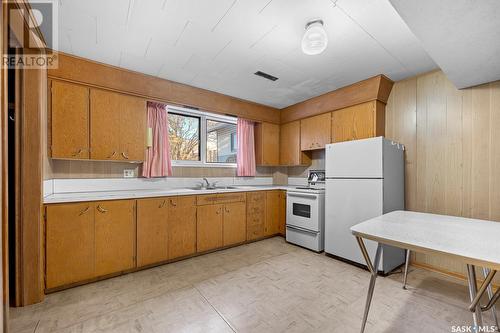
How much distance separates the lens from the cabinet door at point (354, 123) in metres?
2.92

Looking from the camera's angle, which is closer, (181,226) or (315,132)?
(181,226)

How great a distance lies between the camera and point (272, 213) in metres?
3.76

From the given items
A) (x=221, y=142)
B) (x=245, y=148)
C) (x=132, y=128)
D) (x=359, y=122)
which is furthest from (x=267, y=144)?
(x=132, y=128)

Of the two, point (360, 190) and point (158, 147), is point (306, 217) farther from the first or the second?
point (158, 147)

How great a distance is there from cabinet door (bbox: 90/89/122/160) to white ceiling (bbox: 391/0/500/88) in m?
2.78

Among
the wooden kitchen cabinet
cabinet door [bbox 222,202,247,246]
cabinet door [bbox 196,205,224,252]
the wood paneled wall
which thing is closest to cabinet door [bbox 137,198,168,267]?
cabinet door [bbox 196,205,224,252]

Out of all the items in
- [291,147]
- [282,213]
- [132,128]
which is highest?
[132,128]

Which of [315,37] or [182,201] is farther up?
[315,37]

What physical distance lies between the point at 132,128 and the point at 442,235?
120 inches

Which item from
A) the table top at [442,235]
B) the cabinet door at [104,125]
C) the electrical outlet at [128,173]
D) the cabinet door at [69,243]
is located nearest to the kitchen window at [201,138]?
the electrical outlet at [128,173]

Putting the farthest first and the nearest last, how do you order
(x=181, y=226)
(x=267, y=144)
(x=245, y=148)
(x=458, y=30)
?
(x=267, y=144) → (x=245, y=148) → (x=181, y=226) → (x=458, y=30)

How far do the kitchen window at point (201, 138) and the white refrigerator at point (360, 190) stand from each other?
1.85m

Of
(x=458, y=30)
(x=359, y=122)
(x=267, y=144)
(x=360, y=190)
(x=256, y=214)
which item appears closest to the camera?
(x=458, y=30)

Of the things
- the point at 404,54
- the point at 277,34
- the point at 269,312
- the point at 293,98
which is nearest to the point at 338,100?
the point at 293,98
